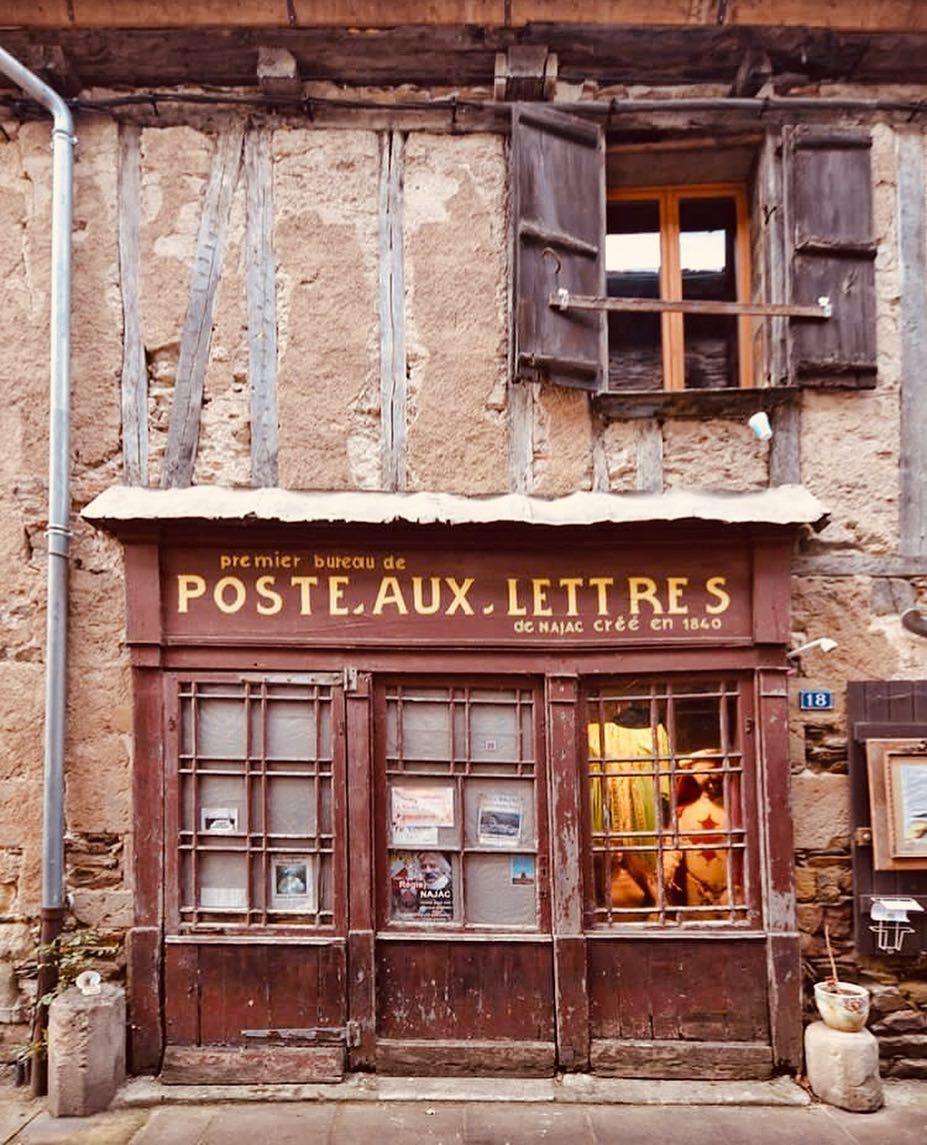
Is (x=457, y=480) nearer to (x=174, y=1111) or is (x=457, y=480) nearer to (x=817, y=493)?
(x=817, y=493)

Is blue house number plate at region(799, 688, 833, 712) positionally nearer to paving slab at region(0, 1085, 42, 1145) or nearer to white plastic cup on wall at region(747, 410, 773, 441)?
white plastic cup on wall at region(747, 410, 773, 441)

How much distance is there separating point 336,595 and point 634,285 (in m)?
2.53

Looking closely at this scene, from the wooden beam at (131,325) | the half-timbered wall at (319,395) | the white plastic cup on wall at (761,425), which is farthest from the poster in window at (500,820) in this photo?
the wooden beam at (131,325)

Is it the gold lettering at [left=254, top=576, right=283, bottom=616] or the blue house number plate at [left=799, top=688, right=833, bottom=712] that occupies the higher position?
the gold lettering at [left=254, top=576, right=283, bottom=616]

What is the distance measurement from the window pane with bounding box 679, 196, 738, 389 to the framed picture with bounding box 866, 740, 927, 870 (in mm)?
2203

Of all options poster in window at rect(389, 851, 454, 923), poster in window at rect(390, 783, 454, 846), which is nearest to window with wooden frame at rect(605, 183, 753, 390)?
poster in window at rect(390, 783, 454, 846)

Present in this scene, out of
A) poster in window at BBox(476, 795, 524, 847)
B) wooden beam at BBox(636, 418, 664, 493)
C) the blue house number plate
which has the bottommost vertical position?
poster in window at BBox(476, 795, 524, 847)

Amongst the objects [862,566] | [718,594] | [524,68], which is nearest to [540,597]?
[718,594]

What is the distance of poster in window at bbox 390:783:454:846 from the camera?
4.69m

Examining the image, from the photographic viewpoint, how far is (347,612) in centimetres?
465

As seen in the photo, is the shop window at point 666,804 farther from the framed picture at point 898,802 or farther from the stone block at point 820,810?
the framed picture at point 898,802

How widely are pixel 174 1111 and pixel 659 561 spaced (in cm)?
356

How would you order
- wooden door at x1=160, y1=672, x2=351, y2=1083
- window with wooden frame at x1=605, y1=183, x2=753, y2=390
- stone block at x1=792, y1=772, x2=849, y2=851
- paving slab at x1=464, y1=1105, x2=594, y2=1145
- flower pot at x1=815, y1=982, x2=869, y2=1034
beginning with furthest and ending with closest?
window with wooden frame at x1=605, y1=183, x2=753, y2=390 → stone block at x1=792, y1=772, x2=849, y2=851 → wooden door at x1=160, y1=672, x2=351, y2=1083 → flower pot at x1=815, y1=982, x2=869, y2=1034 → paving slab at x1=464, y1=1105, x2=594, y2=1145

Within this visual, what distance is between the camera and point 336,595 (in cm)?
465
